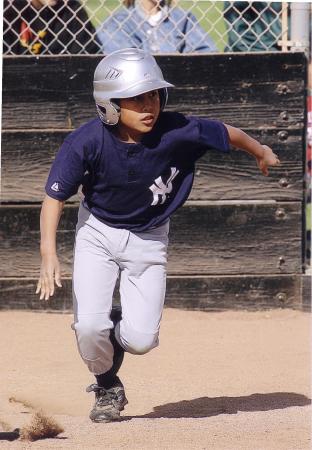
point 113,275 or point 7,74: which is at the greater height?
point 113,275

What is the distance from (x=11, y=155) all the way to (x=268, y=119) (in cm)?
186

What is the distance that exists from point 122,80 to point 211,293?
130 inches

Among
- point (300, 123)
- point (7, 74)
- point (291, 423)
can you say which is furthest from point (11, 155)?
point (291, 423)

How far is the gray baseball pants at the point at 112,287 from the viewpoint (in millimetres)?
4902

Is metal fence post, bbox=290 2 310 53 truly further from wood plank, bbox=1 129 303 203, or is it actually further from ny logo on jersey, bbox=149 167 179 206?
ny logo on jersey, bbox=149 167 179 206

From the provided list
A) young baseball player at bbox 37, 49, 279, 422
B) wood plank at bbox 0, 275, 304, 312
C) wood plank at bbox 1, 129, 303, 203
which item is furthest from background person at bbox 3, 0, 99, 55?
young baseball player at bbox 37, 49, 279, 422

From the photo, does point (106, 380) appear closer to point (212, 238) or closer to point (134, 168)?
point (134, 168)

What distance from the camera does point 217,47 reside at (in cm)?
791

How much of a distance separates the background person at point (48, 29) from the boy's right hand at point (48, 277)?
137 inches

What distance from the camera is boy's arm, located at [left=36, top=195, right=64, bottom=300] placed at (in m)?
4.54

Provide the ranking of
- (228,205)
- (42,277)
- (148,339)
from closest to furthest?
1. (42,277)
2. (148,339)
3. (228,205)

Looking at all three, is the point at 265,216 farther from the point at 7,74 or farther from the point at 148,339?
the point at 148,339

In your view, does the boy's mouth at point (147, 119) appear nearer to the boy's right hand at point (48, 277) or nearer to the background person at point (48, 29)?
the boy's right hand at point (48, 277)

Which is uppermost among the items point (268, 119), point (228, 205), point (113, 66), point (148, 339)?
point (113, 66)
